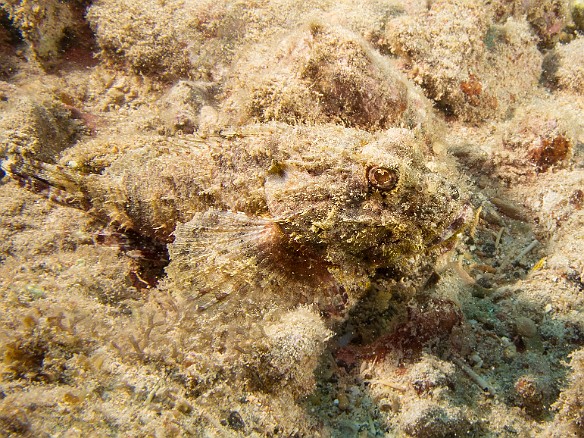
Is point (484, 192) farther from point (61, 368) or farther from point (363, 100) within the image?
point (61, 368)

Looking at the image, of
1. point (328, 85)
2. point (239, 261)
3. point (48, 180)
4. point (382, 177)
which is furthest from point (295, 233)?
point (48, 180)

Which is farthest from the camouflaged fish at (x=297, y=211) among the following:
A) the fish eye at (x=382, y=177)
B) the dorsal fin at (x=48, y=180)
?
the dorsal fin at (x=48, y=180)

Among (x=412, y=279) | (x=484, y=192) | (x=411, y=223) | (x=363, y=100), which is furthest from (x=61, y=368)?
(x=484, y=192)

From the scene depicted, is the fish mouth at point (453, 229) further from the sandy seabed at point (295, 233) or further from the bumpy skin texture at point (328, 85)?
the bumpy skin texture at point (328, 85)

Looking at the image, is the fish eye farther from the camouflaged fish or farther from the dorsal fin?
the dorsal fin

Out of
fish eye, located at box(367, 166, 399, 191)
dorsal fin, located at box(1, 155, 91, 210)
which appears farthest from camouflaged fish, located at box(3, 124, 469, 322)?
dorsal fin, located at box(1, 155, 91, 210)

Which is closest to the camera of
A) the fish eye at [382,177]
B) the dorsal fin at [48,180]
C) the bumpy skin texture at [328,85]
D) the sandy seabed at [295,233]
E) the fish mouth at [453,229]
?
the sandy seabed at [295,233]

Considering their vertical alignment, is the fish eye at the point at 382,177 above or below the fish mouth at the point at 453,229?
above

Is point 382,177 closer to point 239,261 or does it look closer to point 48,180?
point 239,261
